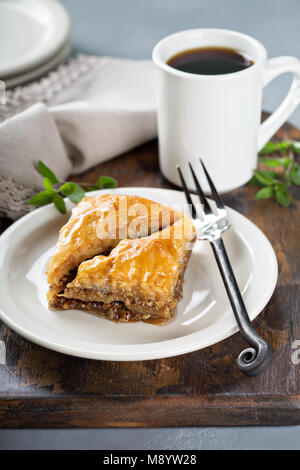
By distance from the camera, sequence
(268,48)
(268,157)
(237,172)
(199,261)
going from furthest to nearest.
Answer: (268,48) → (268,157) → (237,172) → (199,261)

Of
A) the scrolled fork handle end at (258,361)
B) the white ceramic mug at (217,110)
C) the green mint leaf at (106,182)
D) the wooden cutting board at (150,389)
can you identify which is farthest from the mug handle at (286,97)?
the scrolled fork handle end at (258,361)

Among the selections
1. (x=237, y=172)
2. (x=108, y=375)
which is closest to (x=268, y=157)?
(x=237, y=172)

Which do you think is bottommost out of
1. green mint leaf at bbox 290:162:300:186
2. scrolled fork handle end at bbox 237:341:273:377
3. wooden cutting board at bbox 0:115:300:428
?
wooden cutting board at bbox 0:115:300:428

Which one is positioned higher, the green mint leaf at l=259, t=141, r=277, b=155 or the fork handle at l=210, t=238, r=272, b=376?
the fork handle at l=210, t=238, r=272, b=376

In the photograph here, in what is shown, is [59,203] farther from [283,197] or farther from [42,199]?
[283,197]

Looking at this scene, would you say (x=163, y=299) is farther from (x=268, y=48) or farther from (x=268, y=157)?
(x=268, y=48)

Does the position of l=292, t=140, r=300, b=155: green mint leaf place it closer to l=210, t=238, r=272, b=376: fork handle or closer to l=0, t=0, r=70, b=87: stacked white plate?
l=210, t=238, r=272, b=376: fork handle

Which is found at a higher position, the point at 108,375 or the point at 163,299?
the point at 163,299

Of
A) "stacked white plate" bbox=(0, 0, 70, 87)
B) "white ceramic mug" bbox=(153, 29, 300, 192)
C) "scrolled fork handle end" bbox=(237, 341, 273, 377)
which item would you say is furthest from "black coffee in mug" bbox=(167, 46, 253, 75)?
"scrolled fork handle end" bbox=(237, 341, 273, 377)
